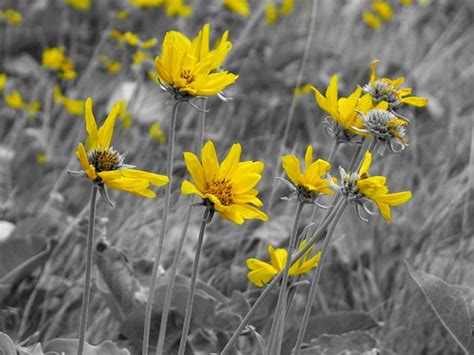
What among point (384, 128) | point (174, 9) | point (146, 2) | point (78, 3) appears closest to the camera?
point (384, 128)

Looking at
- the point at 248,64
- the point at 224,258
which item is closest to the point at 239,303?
the point at 224,258

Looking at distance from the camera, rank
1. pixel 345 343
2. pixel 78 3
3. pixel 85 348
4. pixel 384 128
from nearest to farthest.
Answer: pixel 384 128 → pixel 85 348 → pixel 345 343 → pixel 78 3

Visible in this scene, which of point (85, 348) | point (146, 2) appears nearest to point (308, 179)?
point (85, 348)

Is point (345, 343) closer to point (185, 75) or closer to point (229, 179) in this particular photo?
point (229, 179)

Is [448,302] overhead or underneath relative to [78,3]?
underneath

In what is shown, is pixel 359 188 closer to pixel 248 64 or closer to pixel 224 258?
pixel 224 258

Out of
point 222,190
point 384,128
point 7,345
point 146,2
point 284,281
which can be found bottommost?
point 7,345
